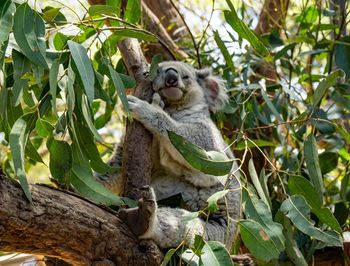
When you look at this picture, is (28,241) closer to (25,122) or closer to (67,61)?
(25,122)

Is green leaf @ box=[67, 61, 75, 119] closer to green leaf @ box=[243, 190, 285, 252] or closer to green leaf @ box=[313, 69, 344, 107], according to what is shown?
green leaf @ box=[243, 190, 285, 252]

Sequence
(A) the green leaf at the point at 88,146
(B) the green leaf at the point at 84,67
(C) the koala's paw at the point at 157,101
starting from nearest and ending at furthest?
1. (B) the green leaf at the point at 84,67
2. (A) the green leaf at the point at 88,146
3. (C) the koala's paw at the point at 157,101

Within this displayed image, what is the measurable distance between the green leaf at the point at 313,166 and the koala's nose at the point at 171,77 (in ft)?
3.45

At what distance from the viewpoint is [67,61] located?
2.53 meters

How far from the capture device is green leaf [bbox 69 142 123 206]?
249 cm

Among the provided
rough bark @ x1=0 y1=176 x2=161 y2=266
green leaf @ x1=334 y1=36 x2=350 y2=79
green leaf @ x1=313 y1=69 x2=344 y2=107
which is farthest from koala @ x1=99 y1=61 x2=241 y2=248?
green leaf @ x1=334 y1=36 x2=350 y2=79

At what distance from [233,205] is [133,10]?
1239mm

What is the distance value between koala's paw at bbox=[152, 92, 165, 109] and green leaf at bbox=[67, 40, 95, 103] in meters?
1.32

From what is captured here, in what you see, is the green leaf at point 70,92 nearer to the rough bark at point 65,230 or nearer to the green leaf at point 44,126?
the green leaf at point 44,126

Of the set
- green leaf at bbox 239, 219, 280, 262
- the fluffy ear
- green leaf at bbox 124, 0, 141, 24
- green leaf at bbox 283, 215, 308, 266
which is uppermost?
green leaf at bbox 124, 0, 141, 24

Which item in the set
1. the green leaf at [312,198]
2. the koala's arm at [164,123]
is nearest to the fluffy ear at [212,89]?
the koala's arm at [164,123]

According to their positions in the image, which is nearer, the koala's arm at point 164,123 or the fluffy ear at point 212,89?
the koala's arm at point 164,123

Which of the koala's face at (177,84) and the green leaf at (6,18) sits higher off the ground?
the green leaf at (6,18)

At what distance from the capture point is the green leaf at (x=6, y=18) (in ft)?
7.06
